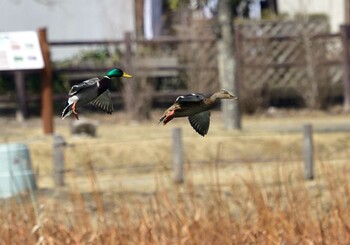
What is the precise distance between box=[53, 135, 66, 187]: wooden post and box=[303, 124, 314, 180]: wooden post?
4135 mm

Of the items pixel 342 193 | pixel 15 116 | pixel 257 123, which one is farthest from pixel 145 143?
pixel 342 193

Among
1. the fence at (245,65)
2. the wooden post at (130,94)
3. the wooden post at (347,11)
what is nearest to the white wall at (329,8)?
the wooden post at (347,11)

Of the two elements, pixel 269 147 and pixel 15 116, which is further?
pixel 15 116

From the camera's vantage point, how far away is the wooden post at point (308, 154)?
19.5 metres

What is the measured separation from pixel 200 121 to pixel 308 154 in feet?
54.8

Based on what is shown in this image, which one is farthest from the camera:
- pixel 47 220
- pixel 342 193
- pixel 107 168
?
pixel 107 168

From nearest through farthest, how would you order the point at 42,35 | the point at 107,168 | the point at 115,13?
the point at 107,168
the point at 42,35
the point at 115,13

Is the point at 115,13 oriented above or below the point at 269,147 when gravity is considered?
above

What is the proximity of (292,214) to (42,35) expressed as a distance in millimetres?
14281

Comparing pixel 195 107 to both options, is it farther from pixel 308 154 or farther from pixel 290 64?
pixel 290 64

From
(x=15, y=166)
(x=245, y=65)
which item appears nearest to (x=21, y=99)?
(x=245, y=65)

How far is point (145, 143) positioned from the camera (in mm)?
22438

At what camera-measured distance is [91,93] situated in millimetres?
3105

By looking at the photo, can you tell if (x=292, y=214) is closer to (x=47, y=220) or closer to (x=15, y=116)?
(x=47, y=220)
